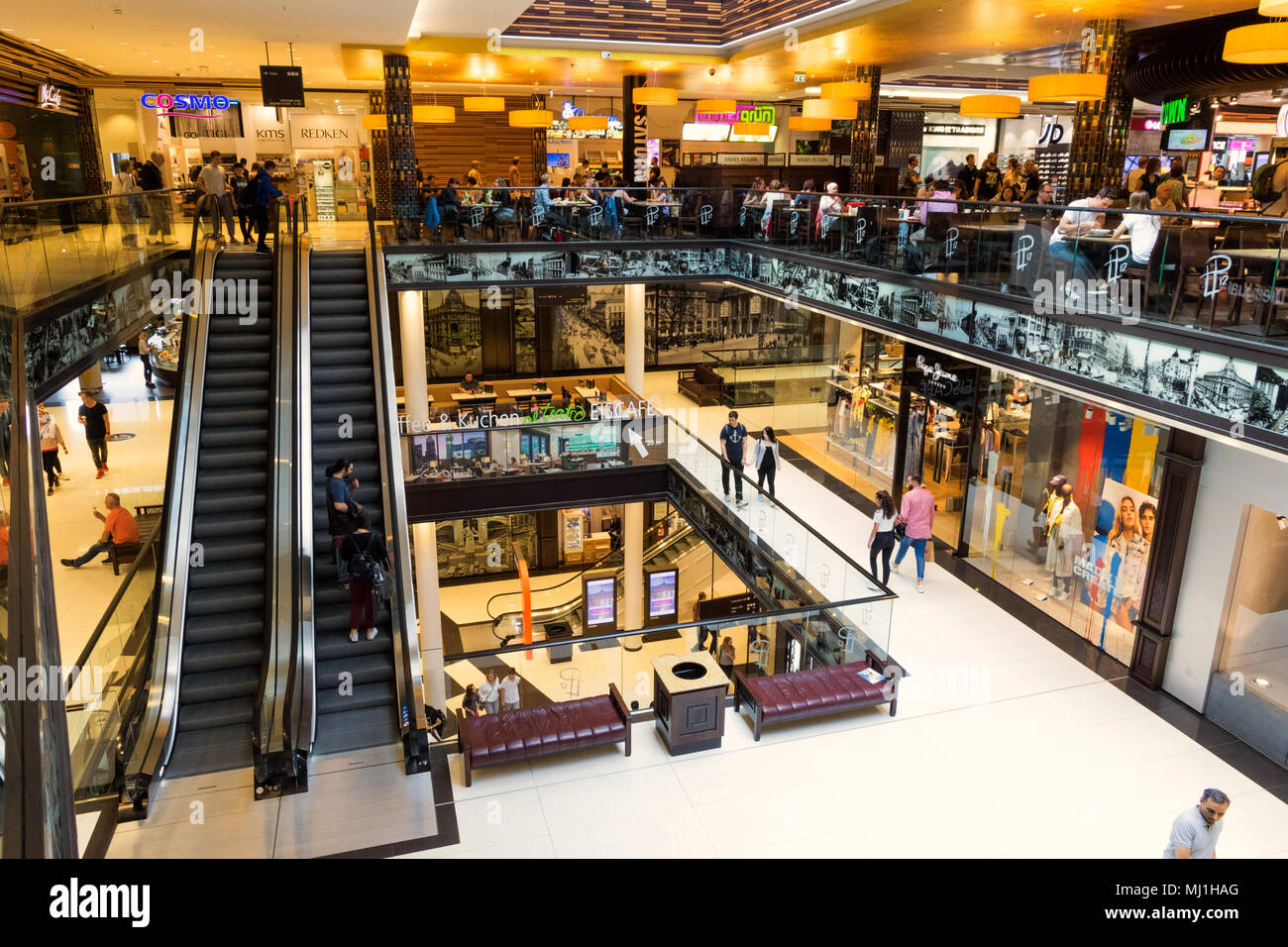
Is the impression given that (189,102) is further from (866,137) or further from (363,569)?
(866,137)

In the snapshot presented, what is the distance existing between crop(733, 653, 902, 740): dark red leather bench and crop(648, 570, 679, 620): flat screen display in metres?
6.93

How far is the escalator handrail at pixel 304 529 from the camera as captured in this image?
25.8 ft

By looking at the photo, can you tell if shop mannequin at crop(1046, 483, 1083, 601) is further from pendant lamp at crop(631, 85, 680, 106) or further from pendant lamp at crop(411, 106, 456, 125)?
pendant lamp at crop(411, 106, 456, 125)

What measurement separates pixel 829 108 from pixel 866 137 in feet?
7.28

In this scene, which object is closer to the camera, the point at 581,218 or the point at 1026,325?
the point at 1026,325

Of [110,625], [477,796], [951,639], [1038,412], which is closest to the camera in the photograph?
[477,796]

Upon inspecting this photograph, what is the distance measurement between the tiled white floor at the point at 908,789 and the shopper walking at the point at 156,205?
10.2m

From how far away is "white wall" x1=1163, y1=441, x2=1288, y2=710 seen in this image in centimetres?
884

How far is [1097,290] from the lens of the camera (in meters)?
9.02

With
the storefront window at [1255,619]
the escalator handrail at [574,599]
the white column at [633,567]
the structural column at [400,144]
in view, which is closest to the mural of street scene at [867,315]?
the structural column at [400,144]

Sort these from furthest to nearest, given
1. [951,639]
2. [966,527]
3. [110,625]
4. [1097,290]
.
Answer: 1. [966,527]
2. [951,639]
3. [1097,290]
4. [110,625]
